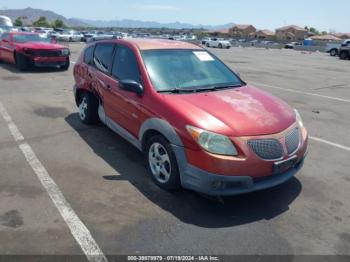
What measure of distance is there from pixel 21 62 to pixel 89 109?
8.56 metres

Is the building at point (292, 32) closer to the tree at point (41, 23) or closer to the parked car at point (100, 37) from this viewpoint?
the tree at point (41, 23)

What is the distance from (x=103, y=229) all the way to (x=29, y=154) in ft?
7.91

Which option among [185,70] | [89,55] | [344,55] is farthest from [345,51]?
[185,70]

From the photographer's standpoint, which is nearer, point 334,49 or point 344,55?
point 344,55

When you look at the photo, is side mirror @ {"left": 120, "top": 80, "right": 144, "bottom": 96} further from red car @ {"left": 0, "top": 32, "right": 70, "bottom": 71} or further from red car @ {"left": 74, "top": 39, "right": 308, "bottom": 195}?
red car @ {"left": 0, "top": 32, "right": 70, "bottom": 71}

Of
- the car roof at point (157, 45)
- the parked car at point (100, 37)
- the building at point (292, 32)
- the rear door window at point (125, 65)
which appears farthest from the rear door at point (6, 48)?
the building at point (292, 32)

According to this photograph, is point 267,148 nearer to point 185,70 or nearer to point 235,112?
point 235,112

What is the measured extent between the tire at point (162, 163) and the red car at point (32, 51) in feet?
34.7

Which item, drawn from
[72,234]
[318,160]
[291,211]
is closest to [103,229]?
[72,234]

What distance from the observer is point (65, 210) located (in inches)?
144

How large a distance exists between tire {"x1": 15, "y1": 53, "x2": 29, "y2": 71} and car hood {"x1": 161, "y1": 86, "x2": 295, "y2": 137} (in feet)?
36.2

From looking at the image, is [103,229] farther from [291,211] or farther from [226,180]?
[291,211]

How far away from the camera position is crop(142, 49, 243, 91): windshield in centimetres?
447

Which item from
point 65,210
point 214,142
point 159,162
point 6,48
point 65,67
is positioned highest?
point 214,142
